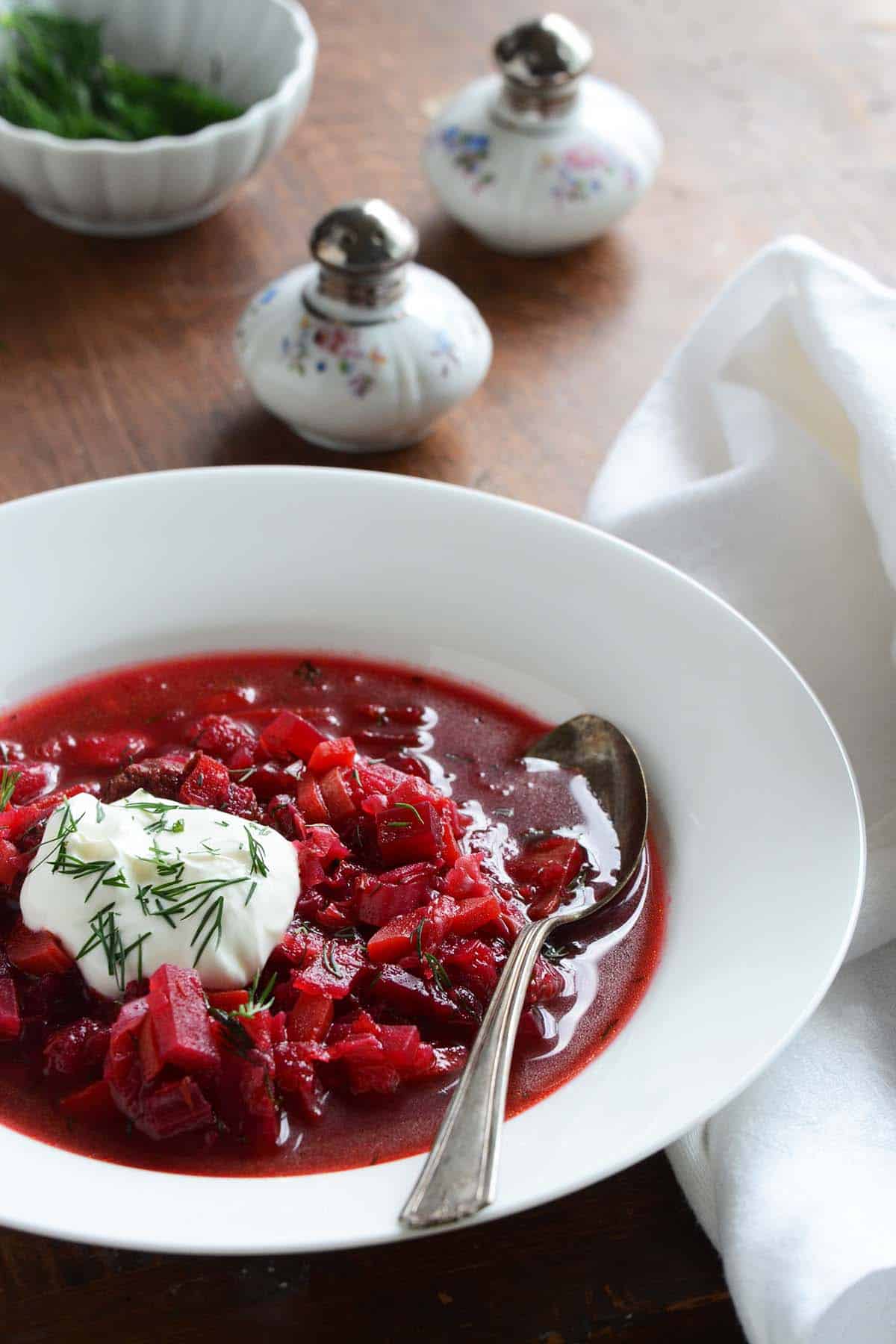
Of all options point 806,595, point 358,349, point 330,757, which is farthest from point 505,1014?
point 358,349

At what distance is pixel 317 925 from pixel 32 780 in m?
0.61

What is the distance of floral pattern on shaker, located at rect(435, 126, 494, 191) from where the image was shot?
3.93m

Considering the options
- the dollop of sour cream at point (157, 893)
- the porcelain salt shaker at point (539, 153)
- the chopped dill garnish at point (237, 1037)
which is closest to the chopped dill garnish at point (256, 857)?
the dollop of sour cream at point (157, 893)

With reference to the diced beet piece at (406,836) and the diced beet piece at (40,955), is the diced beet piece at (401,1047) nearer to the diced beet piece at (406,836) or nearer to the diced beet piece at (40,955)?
the diced beet piece at (406,836)

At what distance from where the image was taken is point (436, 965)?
2131mm

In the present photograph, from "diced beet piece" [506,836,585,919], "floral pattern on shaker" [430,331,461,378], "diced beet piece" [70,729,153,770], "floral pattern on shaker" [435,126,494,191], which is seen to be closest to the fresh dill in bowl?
"floral pattern on shaker" [435,126,494,191]

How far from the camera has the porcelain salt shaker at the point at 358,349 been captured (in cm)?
322

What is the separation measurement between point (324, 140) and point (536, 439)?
5.10 ft

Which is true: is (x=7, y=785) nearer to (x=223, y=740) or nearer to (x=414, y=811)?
(x=223, y=740)

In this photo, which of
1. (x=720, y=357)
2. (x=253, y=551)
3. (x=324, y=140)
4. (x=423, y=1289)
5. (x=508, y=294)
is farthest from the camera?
(x=324, y=140)

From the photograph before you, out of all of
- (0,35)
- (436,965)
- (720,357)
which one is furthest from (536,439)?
(0,35)

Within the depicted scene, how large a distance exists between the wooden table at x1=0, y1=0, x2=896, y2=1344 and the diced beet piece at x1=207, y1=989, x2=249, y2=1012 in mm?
341

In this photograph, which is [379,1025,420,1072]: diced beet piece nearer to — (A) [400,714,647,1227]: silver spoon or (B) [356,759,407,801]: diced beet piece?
(A) [400,714,647,1227]: silver spoon

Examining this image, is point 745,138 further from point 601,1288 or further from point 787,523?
point 601,1288
